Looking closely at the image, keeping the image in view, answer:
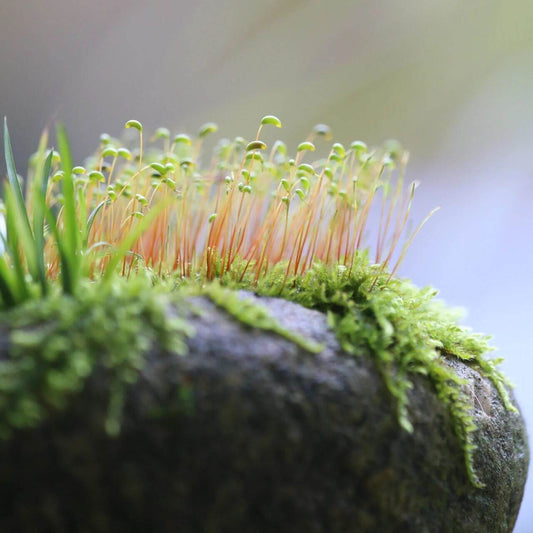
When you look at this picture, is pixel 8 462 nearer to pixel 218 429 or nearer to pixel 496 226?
pixel 218 429

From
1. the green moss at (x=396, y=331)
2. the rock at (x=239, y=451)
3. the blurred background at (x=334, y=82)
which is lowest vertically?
the rock at (x=239, y=451)

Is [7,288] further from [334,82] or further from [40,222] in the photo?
[334,82]

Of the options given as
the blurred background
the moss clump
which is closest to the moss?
the moss clump

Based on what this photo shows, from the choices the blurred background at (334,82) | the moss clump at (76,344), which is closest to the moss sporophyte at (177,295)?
the moss clump at (76,344)

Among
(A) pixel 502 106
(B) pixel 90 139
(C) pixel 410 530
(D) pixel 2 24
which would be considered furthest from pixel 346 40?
(C) pixel 410 530

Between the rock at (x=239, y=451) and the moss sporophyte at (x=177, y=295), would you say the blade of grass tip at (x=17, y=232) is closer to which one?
the moss sporophyte at (x=177, y=295)

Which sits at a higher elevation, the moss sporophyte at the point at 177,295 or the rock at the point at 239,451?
the moss sporophyte at the point at 177,295

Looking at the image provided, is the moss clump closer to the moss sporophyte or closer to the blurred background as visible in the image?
the moss sporophyte

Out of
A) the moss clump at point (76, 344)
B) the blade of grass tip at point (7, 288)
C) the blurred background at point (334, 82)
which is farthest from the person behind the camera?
the blurred background at point (334, 82)
